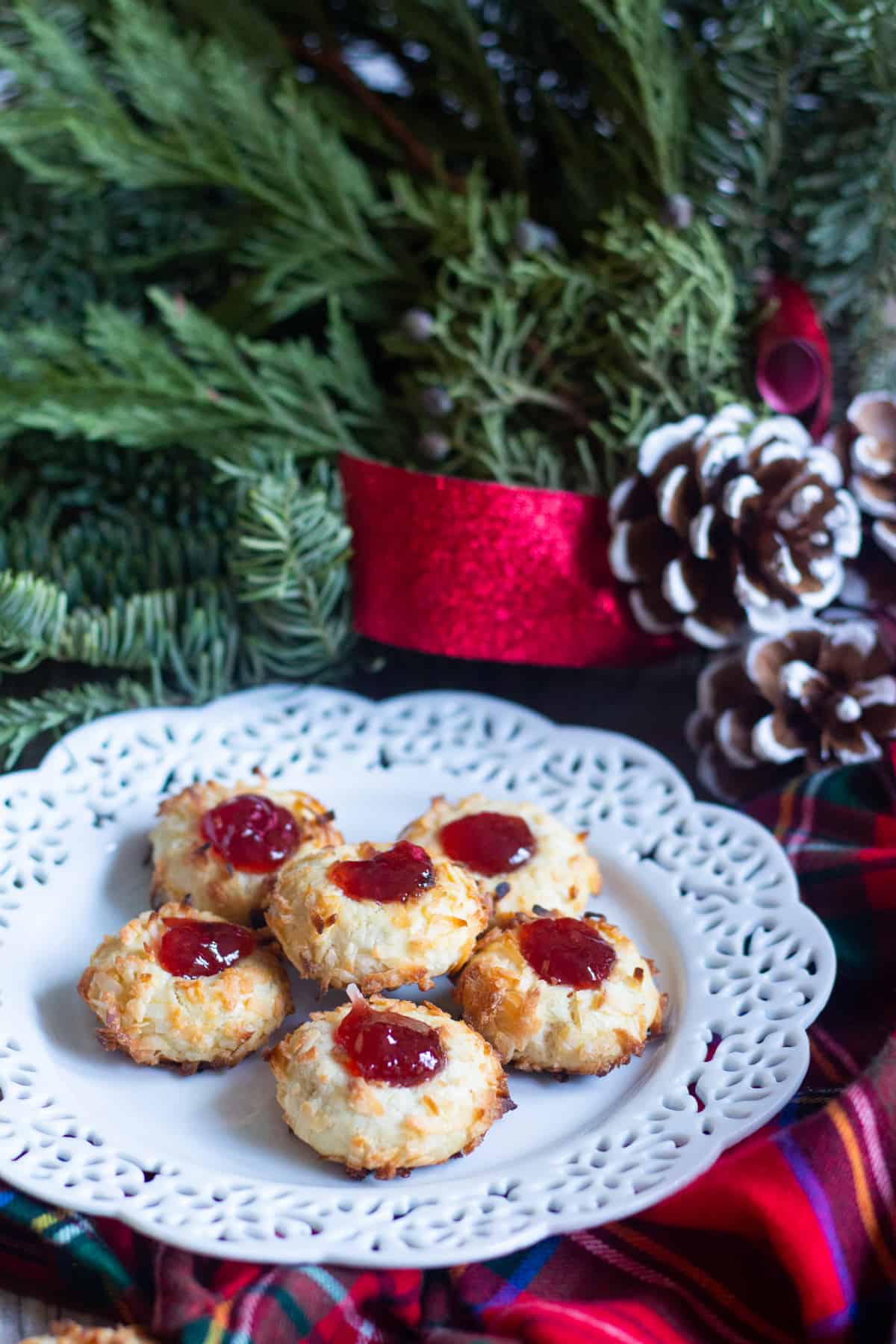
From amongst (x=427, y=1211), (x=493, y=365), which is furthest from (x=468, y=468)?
(x=427, y=1211)

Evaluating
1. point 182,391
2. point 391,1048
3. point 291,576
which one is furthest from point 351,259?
point 391,1048

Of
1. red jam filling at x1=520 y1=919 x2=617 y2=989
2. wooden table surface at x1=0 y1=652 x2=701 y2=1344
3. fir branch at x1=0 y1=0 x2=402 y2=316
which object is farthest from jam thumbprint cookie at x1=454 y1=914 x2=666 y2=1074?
fir branch at x1=0 y1=0 x2=402 y2=316

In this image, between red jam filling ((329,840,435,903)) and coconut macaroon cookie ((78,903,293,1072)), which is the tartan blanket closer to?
coconut macaroon cookie ((78,903,293,1072))

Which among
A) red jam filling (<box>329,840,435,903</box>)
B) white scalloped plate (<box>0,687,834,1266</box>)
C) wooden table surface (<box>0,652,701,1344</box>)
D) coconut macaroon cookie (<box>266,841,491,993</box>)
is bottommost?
wooden table surface (<box>0,652,701,1344</box>)

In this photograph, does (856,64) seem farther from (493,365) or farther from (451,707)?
(451,707)

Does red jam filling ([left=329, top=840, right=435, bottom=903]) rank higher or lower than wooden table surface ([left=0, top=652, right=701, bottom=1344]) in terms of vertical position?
higher

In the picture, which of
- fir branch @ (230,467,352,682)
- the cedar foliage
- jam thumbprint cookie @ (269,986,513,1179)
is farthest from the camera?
the cedar foliage

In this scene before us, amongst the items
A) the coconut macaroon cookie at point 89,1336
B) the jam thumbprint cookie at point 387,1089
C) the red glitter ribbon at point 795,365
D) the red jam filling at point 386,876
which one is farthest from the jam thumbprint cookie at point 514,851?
the red glitter ribbon at point 795,365
